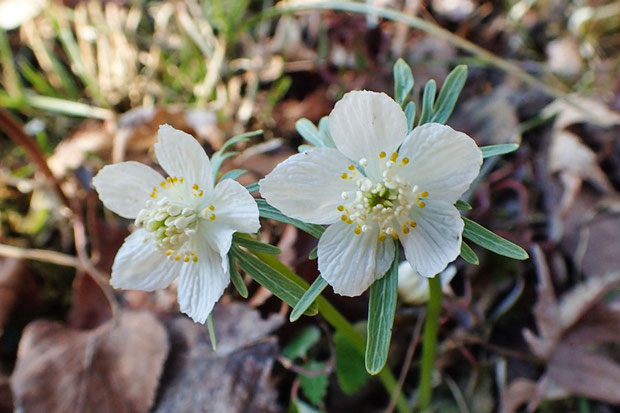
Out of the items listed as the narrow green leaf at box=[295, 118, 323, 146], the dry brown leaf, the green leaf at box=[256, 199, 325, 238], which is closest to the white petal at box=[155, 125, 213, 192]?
the green leaf at box=[256, 199, 325, 238]

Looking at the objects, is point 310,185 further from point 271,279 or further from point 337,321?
point 337,321

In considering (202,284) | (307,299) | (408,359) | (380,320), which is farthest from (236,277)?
(408,359)

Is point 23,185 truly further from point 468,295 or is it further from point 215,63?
point 468,295

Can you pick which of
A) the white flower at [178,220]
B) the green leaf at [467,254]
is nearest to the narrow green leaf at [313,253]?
the white flower at [178,220]

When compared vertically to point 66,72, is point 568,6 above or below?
above

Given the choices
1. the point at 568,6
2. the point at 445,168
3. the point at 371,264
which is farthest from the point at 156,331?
the point at 568,6

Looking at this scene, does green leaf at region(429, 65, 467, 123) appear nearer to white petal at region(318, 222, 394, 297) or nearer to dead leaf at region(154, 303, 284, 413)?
white petal at region(318, 222, 394, 297)
